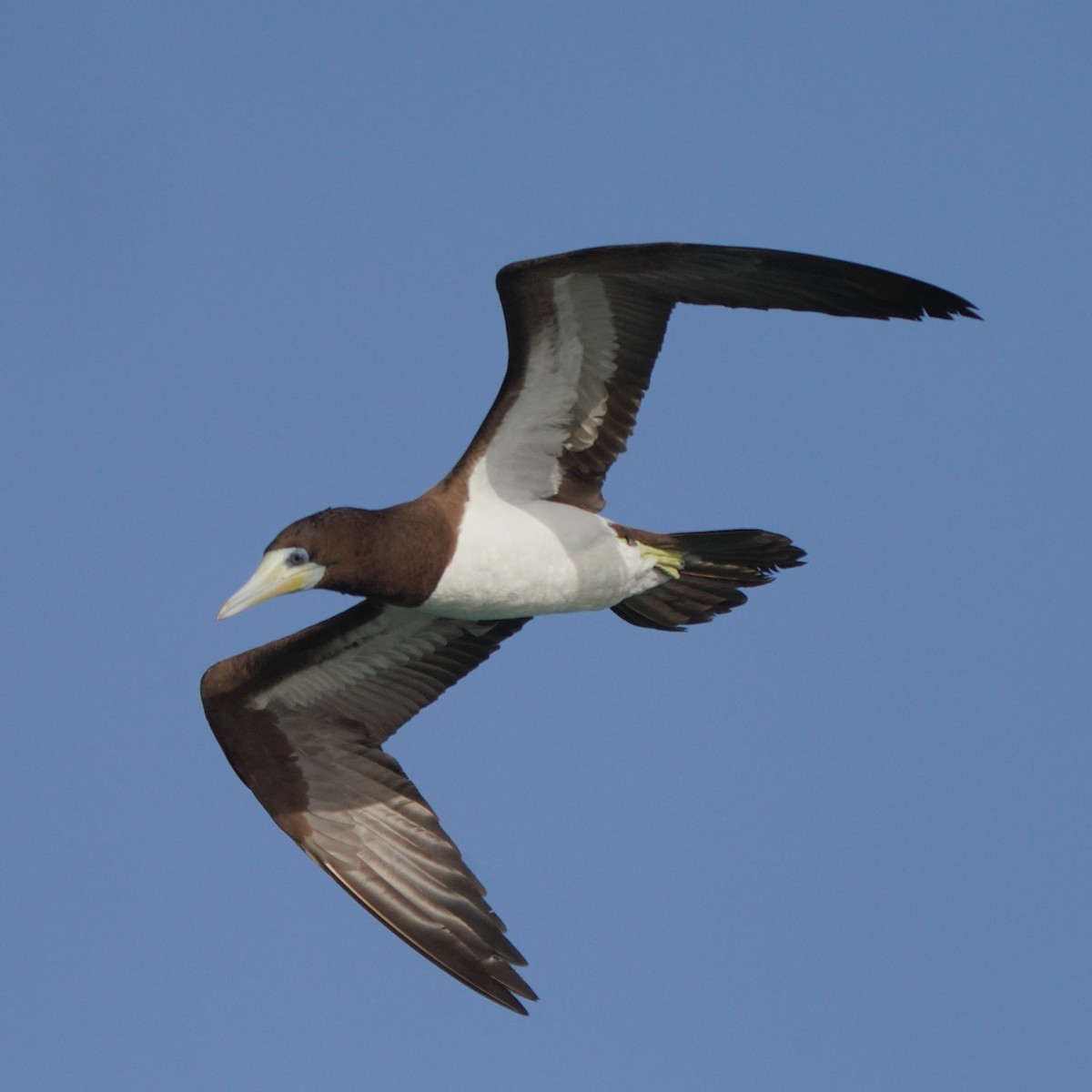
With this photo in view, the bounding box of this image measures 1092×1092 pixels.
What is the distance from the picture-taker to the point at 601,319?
311 inches

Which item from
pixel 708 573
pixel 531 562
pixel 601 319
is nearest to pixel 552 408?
pixel 601 319

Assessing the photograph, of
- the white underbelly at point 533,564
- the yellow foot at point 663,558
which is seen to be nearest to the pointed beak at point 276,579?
the white underbelly at point 533,564

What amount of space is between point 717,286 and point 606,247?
1.94 ft

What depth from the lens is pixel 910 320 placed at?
23.4 ft

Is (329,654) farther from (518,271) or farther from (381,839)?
(518,271)

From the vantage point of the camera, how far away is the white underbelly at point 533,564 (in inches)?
309

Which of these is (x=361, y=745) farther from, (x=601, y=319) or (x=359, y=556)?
(x=601, y=319)

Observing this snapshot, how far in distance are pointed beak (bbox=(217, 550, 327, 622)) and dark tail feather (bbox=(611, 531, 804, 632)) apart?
1.73m

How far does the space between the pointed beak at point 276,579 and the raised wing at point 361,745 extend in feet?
4.46

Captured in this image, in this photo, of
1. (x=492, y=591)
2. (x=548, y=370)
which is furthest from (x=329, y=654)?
(x=548, y=370)

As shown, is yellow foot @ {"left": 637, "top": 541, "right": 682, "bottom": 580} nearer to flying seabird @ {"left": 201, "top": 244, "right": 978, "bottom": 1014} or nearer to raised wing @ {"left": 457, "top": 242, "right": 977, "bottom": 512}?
flying seabird @ {"left": 201, "top": 244, "right": 978, "bottom": 1014}

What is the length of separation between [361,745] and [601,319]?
8.37 ft

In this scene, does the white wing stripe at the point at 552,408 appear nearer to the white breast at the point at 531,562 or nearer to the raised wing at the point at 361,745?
the white breast at the point at 531,562

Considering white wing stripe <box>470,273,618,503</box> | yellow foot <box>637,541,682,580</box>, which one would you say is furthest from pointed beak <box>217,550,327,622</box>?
yellow foot <box>637,541,682,580</box>
